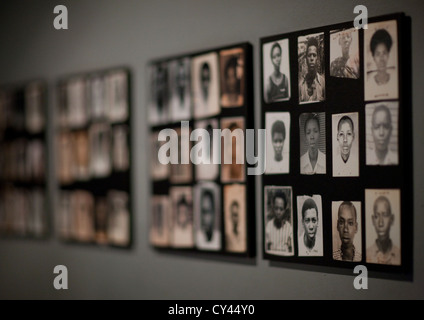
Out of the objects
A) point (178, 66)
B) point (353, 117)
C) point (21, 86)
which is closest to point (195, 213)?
point (178, 66)

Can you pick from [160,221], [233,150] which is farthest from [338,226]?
[160,221]

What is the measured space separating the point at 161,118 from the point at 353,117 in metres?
0.91

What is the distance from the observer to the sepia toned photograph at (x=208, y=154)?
2039 mm

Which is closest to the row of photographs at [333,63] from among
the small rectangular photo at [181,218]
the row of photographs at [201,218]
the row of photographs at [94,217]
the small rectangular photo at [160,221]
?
the row of photographs at [201,218]

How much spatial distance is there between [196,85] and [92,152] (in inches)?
29.2

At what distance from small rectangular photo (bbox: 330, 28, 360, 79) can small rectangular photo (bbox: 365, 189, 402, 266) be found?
0.44 m

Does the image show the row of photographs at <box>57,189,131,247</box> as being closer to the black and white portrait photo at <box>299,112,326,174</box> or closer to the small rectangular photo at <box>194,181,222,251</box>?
the small rectangular photo at <box>194,181,222,251</box>

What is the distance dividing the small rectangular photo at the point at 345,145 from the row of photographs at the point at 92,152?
106 centimetres

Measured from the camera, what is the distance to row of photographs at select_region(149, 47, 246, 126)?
77.7 inches

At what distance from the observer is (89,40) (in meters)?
2.51

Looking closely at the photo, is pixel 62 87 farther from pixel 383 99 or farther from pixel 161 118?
pixel 383 99

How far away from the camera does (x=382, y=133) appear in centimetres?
164

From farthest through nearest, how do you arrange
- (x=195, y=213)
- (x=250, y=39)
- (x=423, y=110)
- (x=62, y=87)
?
1. (x=62, y=87)
2. (x=195, y=213)
3. (x=250, y=39)
4. (x=423, y=110)
